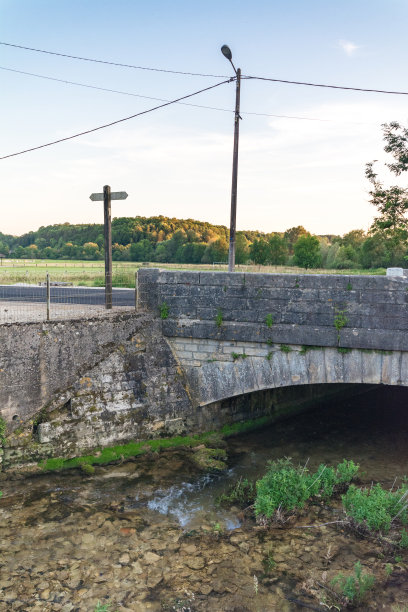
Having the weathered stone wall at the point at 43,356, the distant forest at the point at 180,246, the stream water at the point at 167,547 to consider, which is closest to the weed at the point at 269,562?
the stream water at the point at 167,547

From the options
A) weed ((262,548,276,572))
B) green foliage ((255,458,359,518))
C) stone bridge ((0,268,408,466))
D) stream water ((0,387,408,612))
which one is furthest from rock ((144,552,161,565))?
stone bridge ((0,268,408,466))

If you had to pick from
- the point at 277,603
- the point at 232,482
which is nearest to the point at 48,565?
the point at 277,603

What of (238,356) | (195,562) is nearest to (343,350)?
(238,356)

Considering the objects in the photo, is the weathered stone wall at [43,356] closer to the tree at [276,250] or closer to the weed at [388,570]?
the weed at [388,570]

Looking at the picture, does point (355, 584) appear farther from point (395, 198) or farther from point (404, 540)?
point (395, 198)

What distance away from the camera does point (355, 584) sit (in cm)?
538

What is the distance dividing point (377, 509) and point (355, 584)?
138 cm

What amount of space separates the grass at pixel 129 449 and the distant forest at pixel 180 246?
3249 centimetres

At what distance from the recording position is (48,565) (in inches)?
229

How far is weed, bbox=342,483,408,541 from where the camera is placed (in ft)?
21.1

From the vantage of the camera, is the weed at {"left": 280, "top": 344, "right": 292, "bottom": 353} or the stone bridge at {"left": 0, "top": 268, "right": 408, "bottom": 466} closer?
the stone bridge at {"left": 0, "top": 268, "right": 408, "bottom": 466}

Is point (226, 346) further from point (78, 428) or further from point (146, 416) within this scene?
point (78, 428)

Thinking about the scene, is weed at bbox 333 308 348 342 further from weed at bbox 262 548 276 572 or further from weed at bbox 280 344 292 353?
weed at bbox 262 548 276 572

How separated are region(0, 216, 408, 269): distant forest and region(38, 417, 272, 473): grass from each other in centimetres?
3249
